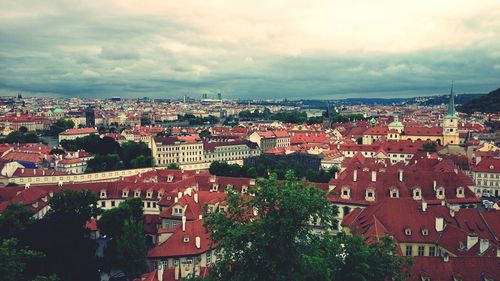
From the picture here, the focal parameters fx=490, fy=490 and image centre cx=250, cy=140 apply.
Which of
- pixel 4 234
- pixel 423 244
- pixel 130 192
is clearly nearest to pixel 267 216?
pixel 423 244

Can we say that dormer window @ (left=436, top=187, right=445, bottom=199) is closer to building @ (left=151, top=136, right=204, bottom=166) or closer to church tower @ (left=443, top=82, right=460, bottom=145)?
building @ (left=151, top=136, right=204, bottom=166)

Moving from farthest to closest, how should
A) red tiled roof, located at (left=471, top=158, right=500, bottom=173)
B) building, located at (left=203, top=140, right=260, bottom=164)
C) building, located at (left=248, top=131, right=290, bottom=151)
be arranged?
building, located at (left=248, top=131, right=290, bottom=151) < building, located at (left=203, top=140, right=260, bottom=164) < red tiled roof, located at (left=471, top=158, right=500, bottom=173)

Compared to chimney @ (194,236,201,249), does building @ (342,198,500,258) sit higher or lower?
higher

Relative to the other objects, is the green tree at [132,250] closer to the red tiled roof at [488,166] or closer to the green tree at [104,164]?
the green tree at [104,164]

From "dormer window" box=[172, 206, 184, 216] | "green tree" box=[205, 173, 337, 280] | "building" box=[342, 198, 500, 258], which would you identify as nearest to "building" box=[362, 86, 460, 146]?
"building" box=[342, 198, 500, 258]

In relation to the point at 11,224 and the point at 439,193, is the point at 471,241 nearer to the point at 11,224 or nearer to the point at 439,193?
the point at 439,193

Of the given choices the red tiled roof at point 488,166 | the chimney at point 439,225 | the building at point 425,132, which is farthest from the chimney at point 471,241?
the building at point 425,132

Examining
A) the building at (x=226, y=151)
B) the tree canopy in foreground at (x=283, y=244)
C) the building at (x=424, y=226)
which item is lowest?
the building at (x=226, y=151)

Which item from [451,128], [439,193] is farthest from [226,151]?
[439,193]

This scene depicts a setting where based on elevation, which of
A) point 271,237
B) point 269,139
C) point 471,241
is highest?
point 271,237

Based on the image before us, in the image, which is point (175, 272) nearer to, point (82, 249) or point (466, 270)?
point (82, 249)
